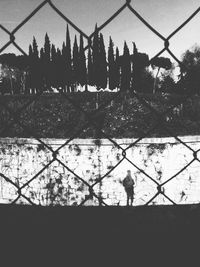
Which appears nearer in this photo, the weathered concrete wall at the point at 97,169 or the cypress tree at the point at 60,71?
the cypress tree at the point at 60,71

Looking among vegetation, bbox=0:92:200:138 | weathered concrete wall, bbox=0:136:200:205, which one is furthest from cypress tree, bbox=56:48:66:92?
vegetation, bbox=0:92:200:138

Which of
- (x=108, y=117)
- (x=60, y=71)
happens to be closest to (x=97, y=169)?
(x=108, y=117)

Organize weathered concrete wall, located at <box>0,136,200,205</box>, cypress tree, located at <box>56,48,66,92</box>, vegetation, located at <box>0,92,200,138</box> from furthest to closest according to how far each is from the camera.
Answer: vegetation, located at <box>0,92,200,138</box>, weathered concrete wall, located at <box>0,136,200,205</box>, cypress tree, located at <box>56,48,66,92</box>

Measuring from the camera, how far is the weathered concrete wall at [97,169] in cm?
1554

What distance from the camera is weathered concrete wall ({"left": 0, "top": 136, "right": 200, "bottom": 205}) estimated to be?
51.0 feet

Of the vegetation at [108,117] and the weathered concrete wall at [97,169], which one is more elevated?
the vegetation at [108,117]

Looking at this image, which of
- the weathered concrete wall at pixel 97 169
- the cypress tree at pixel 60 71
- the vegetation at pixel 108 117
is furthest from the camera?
the vegetation at pixel 108 117

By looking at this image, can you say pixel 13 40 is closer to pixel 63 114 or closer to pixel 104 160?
pixel 104 160

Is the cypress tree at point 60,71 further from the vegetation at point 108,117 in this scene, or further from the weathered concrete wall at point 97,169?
the vegetation at point 108,117

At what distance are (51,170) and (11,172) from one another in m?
2.44

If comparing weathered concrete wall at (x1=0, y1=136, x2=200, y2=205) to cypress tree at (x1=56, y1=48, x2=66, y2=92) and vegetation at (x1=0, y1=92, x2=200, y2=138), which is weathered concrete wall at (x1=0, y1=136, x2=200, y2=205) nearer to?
vegetation at (x1=0, y1=92, x2=200, y2=138)

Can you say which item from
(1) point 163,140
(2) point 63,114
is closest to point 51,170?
(1) point 163,140

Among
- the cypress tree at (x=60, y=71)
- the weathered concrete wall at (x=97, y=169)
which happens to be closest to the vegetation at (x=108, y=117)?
→ the weathered concrete wall at (x=97, y=169)

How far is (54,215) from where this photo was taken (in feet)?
2.78
